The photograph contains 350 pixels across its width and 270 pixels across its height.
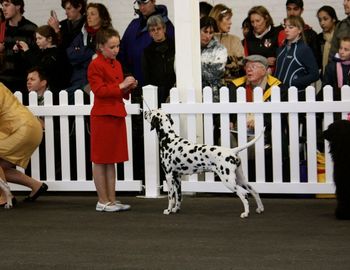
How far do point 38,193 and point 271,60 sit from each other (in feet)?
10.6

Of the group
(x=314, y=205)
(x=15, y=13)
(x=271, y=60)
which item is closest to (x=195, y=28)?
(x=271, y=60)

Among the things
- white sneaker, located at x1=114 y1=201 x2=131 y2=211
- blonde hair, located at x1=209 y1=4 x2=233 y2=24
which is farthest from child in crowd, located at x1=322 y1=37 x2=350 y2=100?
white sneaker, located at x1=114 y1=201 x2=131 y2=211

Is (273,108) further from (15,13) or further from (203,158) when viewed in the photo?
(15,13)

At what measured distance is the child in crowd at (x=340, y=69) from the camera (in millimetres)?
11070

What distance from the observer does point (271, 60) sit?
12273 millimetres

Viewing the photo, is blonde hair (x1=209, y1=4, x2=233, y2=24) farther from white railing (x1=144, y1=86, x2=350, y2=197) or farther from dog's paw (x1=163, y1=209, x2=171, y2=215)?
dog's paw (x1=163, y1=209, x2=171, y2=215)

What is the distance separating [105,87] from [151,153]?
1649 mm

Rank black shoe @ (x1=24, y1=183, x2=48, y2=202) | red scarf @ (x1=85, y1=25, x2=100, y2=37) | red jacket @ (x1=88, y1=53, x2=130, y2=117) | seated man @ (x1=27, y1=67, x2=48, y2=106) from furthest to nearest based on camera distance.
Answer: red scarf @ (x1=85, y1=25, x2=100, y2=37) → seated man @ (x1=27, y1=67, x2=48, y2=106) → black shoe @ (x1=24, y1=183, x2=48, y2=202) → red jacket @ (x1=88, y1=53, x2=130, y2=117)

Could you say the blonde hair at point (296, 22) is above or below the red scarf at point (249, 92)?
above

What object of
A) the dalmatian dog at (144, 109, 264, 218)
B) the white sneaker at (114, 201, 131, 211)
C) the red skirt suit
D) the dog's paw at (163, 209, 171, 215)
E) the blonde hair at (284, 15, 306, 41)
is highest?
the blonde hair at (284, 15, 306, 41)

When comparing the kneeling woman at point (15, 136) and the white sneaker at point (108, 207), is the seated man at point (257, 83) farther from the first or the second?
the kneeling woman at point (15, 136)

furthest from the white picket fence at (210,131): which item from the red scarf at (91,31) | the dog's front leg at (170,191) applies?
the red scarf at (91,31)

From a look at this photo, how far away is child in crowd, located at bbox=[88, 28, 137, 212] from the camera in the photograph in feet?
31.5

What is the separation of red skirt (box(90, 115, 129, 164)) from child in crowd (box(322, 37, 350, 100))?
2.59 meters
